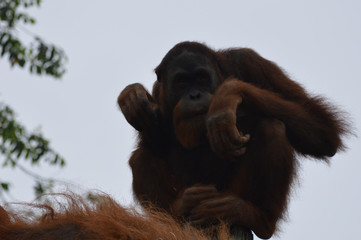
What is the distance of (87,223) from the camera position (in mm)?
2518

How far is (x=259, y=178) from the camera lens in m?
3.42

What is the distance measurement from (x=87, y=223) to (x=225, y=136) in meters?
0.93

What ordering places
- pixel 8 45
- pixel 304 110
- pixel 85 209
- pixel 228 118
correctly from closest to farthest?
pixel 85 209, pixel 228 118, pixel 304 110, pixel 8 45

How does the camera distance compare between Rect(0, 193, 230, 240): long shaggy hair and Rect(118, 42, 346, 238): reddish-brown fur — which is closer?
Rect(0, 193, 230, 240): long shaggy hair

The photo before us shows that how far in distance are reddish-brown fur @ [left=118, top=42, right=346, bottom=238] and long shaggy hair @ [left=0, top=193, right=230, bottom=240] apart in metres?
0.58

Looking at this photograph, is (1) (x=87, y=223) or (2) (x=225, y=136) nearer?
(1) (x=87, y=223)

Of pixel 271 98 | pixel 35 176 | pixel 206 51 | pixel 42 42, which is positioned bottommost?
pixel 35 176

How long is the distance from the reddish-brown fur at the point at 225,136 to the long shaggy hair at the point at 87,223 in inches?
22.9

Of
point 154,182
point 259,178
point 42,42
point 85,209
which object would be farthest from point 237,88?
point 42,42

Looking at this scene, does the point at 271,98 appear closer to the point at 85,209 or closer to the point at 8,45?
the point at 85,209

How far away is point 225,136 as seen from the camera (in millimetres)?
A: 3170

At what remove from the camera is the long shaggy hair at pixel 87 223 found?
2496mm

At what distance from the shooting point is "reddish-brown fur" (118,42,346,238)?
330cm

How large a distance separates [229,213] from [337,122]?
39.2 inches
